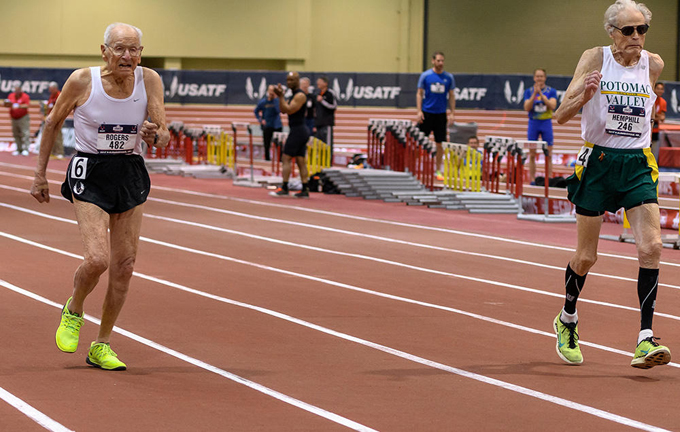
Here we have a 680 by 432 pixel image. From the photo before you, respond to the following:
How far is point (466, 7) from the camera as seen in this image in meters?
42.4

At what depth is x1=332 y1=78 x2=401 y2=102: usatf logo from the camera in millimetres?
34688

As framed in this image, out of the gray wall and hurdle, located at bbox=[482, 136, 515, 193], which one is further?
the gray wall

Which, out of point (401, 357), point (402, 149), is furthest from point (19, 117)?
point (401, 357)

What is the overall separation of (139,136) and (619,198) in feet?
9.61

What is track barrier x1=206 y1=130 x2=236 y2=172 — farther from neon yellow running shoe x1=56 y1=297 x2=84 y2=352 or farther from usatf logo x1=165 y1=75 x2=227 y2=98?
neon yellow running shoe x1=56 y1=297 x2=84 y2=352

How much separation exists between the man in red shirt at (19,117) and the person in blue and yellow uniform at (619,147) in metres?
27.2

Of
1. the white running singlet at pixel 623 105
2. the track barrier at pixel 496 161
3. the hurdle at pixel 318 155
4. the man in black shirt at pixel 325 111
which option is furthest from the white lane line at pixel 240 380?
the man in black shirt at pixel 325 111

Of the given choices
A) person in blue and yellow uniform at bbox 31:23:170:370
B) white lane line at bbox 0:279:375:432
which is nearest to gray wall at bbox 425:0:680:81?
white lane line at bbox 0:279:375:432

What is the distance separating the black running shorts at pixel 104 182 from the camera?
273 inches

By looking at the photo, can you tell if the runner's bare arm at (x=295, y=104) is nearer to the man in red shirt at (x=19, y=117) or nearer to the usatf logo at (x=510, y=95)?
the man in red shirt at (x=19, y=117)

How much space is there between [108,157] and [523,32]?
121 ft

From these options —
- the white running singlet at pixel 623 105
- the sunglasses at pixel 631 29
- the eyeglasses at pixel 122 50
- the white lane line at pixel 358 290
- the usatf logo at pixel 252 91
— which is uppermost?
the usatf logo at pixel 252 91

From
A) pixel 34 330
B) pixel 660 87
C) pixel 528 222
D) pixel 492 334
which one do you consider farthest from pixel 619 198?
pixel 660 87

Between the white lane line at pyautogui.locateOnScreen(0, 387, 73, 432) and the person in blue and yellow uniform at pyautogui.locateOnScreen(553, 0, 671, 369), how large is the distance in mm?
3241
